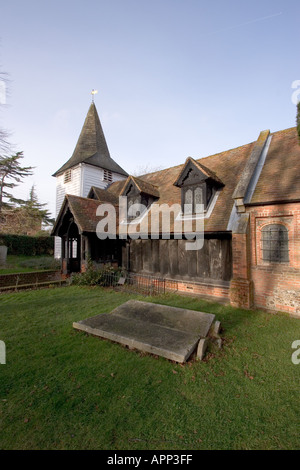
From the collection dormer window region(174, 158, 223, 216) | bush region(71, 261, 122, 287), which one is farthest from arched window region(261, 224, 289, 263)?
bush region(71, 261, 122, 287)

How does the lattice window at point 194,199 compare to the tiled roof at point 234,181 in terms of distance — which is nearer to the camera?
the tiled roof at point 234,181

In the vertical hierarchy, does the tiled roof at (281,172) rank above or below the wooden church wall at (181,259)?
above

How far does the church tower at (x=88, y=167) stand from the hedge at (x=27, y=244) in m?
9.98

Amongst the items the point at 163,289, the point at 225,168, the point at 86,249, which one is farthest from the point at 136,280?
the point at 225,168

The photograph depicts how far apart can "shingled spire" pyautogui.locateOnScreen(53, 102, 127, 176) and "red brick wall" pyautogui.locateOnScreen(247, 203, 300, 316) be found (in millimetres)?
14808

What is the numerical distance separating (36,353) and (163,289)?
649 cm

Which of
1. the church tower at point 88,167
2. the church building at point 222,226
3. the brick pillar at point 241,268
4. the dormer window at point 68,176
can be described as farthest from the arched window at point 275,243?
the dormer window at point 68,176

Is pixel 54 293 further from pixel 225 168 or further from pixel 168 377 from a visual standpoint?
pixel 225 168

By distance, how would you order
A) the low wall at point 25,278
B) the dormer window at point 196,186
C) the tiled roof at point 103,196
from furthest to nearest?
the tiled roof at point 103,196
the low wall at point 25,278
the dormer window at point 196,186

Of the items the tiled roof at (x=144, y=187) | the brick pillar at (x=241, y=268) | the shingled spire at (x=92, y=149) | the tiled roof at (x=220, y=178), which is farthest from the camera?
the shingled spire at (x=92, y=149)

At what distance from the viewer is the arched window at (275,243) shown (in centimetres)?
753

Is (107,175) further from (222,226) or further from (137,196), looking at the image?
(222,226)

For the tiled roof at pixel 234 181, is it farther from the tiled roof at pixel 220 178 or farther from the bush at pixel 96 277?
the bush at pixel 96 277

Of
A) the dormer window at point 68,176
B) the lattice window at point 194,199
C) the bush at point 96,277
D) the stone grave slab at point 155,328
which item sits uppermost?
the dormer window at point 68,176
